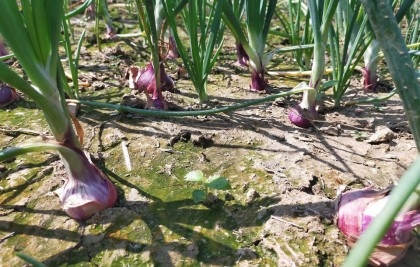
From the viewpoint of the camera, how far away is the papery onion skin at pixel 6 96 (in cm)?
128

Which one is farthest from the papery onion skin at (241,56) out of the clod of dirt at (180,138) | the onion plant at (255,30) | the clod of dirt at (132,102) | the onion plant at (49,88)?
the onion plant at (49,88)

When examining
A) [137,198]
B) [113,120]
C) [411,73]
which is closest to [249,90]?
[113,120]

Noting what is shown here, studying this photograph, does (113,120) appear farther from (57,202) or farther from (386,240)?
(386,240)

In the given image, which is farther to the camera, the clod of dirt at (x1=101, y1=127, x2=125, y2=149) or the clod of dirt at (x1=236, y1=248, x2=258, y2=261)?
the clod of dirt at (x1=101, y1=127, x2=125, y2=149)

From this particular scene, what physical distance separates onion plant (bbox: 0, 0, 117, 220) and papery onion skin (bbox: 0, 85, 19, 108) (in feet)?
1.86

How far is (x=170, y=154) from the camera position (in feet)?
3.37

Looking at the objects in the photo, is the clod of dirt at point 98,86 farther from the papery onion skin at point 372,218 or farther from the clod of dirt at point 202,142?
the papery onion skin at point 372,218

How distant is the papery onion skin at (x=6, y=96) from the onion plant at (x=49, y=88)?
57 centimetres

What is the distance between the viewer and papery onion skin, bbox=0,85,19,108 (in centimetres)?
128

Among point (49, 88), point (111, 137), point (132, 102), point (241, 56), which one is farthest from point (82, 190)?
point (241, 56)

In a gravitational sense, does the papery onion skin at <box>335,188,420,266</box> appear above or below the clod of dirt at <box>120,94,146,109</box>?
below

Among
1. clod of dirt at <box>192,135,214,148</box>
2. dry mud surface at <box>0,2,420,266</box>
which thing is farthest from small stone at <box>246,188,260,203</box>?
clod of dirt at <box>192,135,214,148</box>

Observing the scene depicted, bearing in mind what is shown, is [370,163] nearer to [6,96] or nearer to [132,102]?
[132,102]

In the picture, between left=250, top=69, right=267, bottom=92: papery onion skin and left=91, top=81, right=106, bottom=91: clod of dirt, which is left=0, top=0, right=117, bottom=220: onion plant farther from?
left=250, top=69, right=267, bottom=92: papery onion skin
